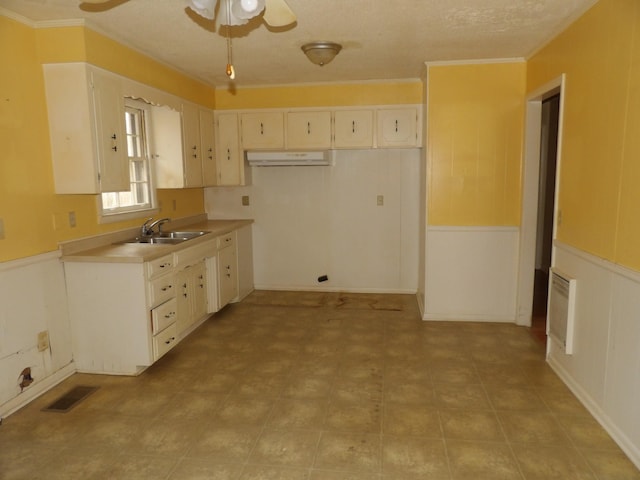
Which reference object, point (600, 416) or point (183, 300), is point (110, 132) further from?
point (600, 416)

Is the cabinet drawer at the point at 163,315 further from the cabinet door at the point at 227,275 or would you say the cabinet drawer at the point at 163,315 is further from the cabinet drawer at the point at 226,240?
the cabinet drawer at the point at 226,240

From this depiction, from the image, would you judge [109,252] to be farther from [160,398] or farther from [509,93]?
[509,93]

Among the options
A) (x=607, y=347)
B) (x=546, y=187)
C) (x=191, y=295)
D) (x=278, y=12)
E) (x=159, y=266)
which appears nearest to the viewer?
(x=278, y=12)

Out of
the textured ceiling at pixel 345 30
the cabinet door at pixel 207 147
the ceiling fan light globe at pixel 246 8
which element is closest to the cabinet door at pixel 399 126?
the textured ceiling at pixel 345 30

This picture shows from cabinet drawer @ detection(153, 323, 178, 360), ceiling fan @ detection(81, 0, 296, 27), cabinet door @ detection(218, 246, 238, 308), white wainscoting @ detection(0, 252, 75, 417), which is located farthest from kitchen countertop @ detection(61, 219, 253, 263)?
ceiling fan @ detection(81, 0, 296, 27)

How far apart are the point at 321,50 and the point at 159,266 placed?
6.82ft

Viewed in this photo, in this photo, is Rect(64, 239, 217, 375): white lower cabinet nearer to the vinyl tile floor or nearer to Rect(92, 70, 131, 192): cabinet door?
the vinyl tile floor

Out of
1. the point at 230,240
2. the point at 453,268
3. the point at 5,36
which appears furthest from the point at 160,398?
the point at 453,268

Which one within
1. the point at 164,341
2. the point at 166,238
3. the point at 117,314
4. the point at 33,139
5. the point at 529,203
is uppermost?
the point at 33,139

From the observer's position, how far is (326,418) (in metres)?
2.76

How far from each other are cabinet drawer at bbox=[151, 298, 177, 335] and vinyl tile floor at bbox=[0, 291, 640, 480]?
33cm

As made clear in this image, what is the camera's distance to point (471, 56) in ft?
13.4

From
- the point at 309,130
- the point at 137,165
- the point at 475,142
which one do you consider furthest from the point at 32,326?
the point at 475,142

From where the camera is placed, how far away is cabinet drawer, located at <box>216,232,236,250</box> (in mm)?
4664
